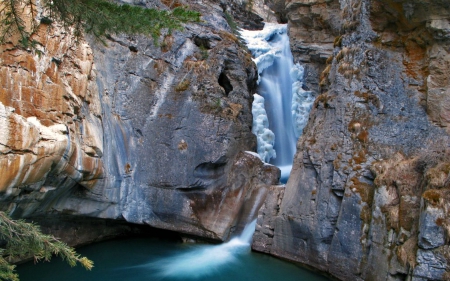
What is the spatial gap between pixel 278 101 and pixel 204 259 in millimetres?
8491

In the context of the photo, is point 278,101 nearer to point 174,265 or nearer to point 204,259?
point 204,259

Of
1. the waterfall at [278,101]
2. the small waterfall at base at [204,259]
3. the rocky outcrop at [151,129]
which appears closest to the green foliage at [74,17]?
the rocky outcrop at [151,129]

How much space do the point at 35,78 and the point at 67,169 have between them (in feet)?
7.20

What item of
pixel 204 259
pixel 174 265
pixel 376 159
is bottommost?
pixel 174 265

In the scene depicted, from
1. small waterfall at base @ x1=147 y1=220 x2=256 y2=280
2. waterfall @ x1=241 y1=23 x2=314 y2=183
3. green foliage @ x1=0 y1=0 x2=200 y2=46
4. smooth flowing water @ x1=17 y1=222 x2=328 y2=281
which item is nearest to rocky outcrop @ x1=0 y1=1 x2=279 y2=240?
small waterfall at base @ x1=147 y1=220 x2=256 y2=280

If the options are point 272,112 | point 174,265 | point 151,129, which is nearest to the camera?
point 174,265

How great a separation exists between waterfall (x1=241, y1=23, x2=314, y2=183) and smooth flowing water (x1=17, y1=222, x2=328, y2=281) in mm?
4181

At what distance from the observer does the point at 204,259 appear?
10234 mm

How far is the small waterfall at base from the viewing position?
948 cm

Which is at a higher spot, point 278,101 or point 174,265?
point 278,101

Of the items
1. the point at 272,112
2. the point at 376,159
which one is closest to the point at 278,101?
the point at 272,112

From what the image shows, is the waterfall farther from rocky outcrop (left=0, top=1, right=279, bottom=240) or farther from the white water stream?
rocky outcrop (left=0, top=1, right=279, bottom=240)

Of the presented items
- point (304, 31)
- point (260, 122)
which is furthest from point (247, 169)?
point (304, 31)

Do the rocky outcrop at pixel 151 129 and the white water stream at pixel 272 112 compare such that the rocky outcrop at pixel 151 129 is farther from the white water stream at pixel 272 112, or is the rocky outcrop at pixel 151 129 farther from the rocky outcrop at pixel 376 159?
the rocky outcrop at pixel 376 159
